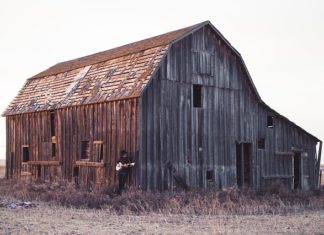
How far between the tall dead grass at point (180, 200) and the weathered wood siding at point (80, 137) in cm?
121

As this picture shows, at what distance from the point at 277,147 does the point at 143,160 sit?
8898 mm

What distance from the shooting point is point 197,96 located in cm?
2361

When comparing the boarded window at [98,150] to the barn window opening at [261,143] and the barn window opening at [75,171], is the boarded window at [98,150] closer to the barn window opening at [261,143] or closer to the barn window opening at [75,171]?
the barn window opening at [75,171]

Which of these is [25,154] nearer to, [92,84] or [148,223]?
[92,84]

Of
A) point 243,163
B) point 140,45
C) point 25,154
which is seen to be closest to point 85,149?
point 140,45

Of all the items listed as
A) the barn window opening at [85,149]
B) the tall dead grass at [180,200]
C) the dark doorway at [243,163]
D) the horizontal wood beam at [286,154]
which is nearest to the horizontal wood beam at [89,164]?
the barn window opening at [85,149]

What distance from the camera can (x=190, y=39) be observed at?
2286 cm

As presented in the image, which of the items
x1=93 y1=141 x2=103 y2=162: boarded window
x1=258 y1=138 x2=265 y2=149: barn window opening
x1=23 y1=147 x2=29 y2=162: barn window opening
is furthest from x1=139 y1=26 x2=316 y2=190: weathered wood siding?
x1=23 y1=147 x2=29 y2=162: barn window opening

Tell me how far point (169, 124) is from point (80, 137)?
4914mm

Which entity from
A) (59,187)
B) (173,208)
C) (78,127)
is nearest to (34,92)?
(78,127)

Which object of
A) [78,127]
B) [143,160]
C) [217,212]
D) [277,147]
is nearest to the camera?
[217,212]

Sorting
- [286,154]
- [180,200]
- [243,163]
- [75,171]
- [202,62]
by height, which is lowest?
[180,200]

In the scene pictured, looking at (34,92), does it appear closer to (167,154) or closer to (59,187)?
(59,187)

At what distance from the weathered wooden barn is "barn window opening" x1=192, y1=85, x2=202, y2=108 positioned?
0.16 ft
